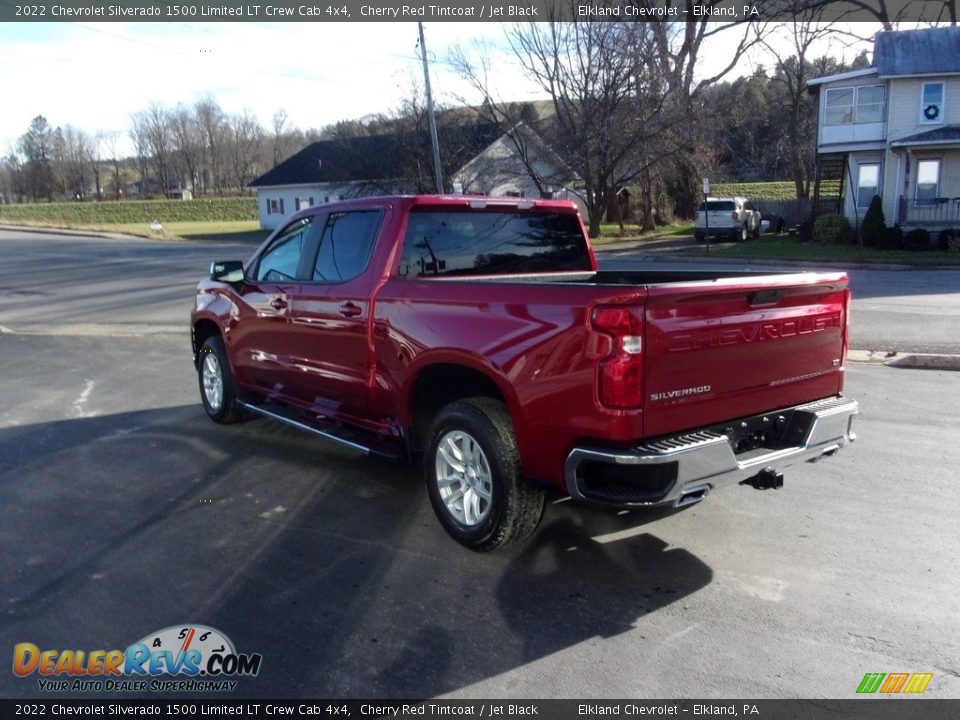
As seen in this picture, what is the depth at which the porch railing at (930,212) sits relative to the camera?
29.9 metres

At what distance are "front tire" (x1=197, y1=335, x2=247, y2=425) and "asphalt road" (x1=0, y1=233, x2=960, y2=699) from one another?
0.77 ft

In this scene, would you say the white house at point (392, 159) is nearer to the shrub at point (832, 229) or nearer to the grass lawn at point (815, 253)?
the grass lawn at point (815, 253)

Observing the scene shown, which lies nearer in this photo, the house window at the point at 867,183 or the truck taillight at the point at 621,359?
the truck taillight at the point at 621,359

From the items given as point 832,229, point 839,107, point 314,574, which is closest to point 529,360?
point 314,574

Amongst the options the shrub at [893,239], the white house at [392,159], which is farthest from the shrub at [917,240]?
the white house at [392,159]

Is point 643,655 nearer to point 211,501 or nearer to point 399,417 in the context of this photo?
point 399,417

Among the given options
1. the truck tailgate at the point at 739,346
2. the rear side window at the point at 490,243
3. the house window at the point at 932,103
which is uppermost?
the house window at the point at 932,103

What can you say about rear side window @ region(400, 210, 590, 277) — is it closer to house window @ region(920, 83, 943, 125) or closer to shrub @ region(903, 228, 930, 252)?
shrub @ region(903, 228, 930, 252)

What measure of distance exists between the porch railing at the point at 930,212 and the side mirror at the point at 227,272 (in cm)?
2997

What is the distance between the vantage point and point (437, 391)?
5.05 metres

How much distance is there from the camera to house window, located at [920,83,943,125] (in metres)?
30.7

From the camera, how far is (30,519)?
5254 mm

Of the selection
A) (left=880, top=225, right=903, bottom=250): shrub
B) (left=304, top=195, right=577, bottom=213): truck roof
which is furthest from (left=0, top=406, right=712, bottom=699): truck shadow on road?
(left=880, top=225, right=903, bottom=250): shrub

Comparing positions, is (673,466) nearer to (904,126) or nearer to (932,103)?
(904,126)
